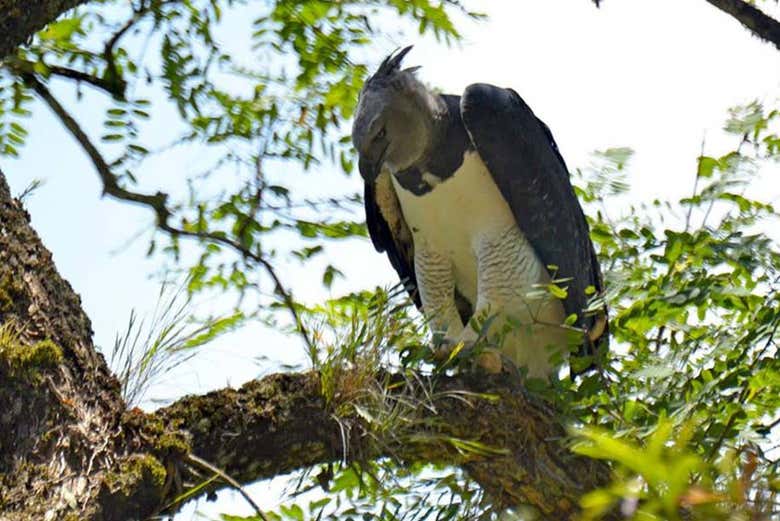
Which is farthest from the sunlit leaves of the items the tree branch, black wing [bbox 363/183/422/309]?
black wing [bbox 363/183/422/309]

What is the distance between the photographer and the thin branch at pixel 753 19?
13.3 feet

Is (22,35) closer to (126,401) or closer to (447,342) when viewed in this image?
(126,401)

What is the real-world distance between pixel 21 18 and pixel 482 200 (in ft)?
6.80

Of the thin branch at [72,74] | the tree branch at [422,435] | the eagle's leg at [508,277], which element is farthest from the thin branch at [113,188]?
the tree branch at [422,435]

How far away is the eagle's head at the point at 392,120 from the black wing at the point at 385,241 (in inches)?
11.5

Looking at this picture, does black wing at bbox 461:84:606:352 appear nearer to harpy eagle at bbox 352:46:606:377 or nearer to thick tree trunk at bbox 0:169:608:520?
harpy eagle at bbox 352:46:606:377

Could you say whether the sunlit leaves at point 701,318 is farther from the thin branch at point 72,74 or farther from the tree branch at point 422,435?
the thin branch at point 72,74

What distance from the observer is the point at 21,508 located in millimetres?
3025

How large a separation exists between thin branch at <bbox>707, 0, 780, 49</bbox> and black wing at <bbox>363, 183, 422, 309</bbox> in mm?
1951

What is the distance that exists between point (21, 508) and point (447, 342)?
75.3 inches

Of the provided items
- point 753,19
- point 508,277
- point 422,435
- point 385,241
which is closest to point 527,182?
point 508,277

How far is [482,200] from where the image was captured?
525 cm

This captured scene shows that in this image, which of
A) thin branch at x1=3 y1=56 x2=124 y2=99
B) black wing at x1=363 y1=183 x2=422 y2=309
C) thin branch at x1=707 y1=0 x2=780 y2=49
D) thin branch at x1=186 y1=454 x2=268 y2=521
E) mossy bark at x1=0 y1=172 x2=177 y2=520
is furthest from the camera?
black wing at x1=363 y1=183 x2=422 y2=309

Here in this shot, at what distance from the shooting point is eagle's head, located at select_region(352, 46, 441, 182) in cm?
515
